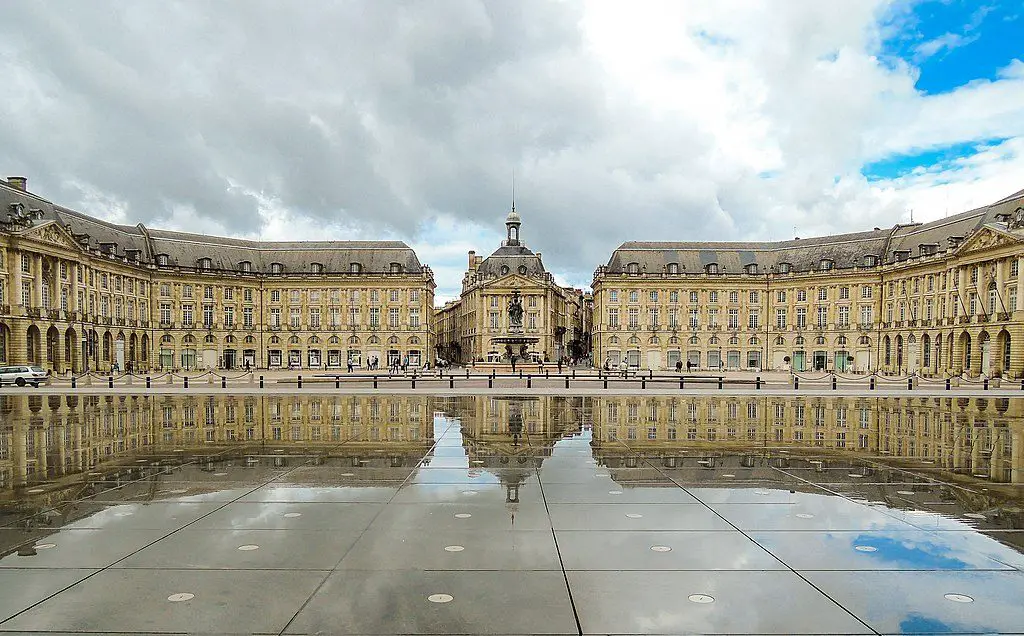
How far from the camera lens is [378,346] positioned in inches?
3802

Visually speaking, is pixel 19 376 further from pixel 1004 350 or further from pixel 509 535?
pixel 1004 350

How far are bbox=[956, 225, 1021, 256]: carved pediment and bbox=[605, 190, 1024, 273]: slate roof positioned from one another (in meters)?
7.91

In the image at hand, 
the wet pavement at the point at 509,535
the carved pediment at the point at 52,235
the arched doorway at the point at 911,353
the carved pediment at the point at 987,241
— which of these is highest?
the carved pediment at the point at 52,235

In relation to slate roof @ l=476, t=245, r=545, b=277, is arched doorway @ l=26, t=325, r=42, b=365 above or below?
below

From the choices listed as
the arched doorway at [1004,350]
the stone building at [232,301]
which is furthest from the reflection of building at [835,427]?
the stone building at [232,301]

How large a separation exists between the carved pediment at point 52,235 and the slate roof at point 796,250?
214ft

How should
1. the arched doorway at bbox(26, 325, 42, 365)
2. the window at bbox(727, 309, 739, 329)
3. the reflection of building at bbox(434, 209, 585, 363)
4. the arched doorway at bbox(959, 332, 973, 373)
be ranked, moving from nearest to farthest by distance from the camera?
the arched doorway at bbox(26, 325, 42, 365), the arched doorway at bbox(959, 332, 973, 373), the window at bbox(727, 309, 739, 329), the reflection of building at bbox(434, 209, 585, 363)

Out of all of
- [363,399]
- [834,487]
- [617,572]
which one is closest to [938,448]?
[834,487]

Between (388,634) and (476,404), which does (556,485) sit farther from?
(476,404)

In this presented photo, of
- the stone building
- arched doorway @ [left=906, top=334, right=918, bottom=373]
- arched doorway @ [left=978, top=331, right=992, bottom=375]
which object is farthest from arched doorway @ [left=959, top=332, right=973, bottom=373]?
the stone building

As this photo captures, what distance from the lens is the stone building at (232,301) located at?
240ft

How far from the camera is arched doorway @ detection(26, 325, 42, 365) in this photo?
63.1 metres

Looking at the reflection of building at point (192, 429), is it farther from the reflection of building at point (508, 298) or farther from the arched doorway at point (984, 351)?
the reflection of building at point (508, 298)

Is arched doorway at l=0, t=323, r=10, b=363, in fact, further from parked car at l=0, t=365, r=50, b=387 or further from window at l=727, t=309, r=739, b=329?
window at l=727, t=309, r=739, b=329
